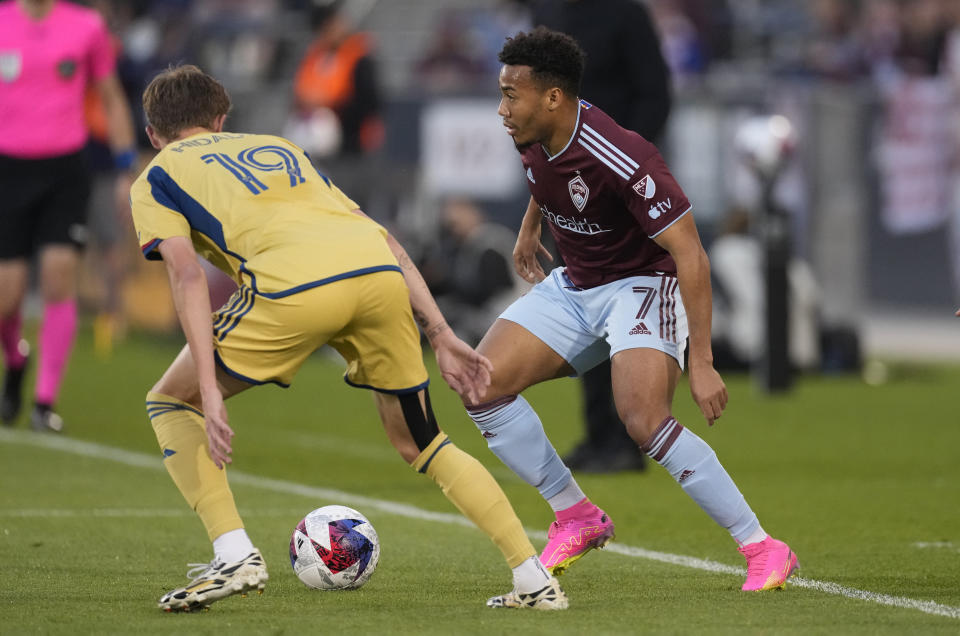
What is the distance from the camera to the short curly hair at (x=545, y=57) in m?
5.39

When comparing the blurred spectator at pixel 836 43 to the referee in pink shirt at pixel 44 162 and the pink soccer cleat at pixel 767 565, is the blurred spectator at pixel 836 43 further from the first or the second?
the pink soccer cleat at pixel 767 565

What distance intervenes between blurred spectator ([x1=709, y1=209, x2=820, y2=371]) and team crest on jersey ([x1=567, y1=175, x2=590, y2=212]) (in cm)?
820

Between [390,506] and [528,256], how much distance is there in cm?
163

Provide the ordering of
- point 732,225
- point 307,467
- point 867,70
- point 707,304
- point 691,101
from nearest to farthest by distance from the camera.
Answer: point 707,304 → point 307,467 → point 732,225 → point 691,101 → point 867,70

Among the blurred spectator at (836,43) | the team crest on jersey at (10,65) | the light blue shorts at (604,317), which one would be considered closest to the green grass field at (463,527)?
the light blue shorts at (604,317)

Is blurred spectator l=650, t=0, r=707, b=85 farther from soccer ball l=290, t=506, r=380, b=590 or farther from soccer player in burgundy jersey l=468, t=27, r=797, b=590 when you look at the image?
soccer ball l=290, t=506, r=380, b=590

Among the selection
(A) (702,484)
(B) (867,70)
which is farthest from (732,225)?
(A) (702,484)

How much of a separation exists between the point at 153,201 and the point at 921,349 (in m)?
12.8

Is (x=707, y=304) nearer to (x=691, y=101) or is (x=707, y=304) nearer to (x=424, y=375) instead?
(x=424, y=375)

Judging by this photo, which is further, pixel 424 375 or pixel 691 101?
pixel 691 101

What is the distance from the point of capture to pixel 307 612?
4.86 metres

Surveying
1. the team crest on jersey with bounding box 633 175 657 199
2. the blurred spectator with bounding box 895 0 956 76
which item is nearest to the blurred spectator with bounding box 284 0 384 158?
the blurred spectator with bounding box 895 0 956 76

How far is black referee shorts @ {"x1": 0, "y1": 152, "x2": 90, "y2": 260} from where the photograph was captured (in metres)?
9.23

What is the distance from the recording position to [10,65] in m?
9.31
